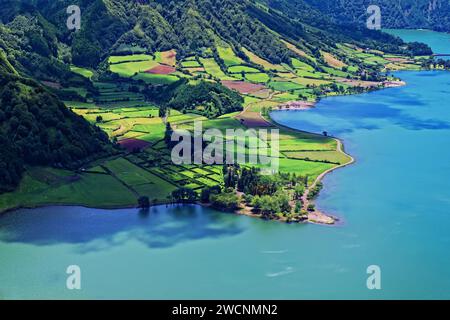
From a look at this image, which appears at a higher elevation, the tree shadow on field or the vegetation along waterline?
the vegetation along waterline

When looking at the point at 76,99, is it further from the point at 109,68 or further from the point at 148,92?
the point at 109,68

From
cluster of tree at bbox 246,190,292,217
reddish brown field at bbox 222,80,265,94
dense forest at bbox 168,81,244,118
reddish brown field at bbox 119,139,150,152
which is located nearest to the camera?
cluster of tree at bbox 246,190,292,217

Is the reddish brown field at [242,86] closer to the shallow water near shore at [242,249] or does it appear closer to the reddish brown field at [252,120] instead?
the reddish brown field at [252,120]

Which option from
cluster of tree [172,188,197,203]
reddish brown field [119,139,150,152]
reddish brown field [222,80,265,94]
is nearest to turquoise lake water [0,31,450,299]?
cluster of tree [172,188,197,203]

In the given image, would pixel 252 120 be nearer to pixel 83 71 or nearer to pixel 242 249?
pixel 83 71

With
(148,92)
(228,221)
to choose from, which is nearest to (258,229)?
(228,221)

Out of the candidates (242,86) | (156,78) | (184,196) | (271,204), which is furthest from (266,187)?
(156,78)

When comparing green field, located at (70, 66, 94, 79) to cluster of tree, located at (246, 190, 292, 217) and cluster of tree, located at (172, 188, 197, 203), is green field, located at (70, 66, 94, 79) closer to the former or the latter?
cluster of tree, located at (172, 188, 197, 203)
